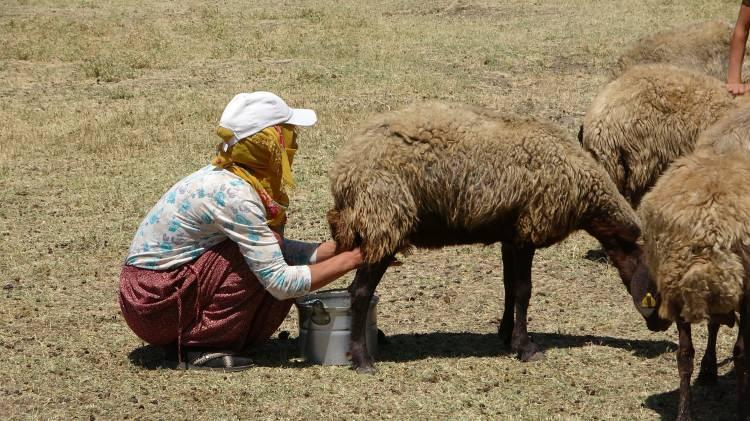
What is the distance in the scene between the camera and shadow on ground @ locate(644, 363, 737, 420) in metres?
5.52

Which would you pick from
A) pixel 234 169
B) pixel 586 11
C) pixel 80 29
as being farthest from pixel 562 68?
pixel 234 169

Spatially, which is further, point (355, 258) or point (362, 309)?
point (362, 309)

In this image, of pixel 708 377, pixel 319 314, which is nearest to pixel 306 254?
pixel 319 314

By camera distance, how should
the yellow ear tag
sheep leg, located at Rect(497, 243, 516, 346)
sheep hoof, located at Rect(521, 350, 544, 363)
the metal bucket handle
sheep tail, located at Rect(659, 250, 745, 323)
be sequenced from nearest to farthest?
sheep tail, located at Rect(659, 250, 745, 323), the yellow ear tag, the metal bucket handle, sheep hoof, located at Rect(521, 350, 544, 363), sheep leg, located at Rect(497, 243, 516, 346)

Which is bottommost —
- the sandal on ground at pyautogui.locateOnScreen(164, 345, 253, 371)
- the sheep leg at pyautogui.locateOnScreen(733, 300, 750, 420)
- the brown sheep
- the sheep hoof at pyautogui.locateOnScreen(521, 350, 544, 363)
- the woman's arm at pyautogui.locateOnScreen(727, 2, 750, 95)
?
the sheep hoof at pyautogui.locateOnScreen(521, 350, 544, 363)

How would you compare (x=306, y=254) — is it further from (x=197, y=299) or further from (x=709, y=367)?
(x=709, y=367)

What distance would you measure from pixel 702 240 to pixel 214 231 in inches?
99.5

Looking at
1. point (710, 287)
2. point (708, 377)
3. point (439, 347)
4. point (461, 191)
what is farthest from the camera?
point (439, 347)

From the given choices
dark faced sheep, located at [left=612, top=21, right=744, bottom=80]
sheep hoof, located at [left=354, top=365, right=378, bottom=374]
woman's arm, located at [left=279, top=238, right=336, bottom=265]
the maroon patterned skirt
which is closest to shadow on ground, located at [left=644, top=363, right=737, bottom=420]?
sheep hoof, located at [left=354, top=365, right=378, bottom=374]

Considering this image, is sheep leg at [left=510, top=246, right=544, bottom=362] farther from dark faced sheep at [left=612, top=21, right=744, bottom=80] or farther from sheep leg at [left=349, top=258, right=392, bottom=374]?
dark faced sheep at [left=612, top=21, right=744, bottom=80]

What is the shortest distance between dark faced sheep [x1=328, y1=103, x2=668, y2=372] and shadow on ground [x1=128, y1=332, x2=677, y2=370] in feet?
1.08

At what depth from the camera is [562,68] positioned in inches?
624

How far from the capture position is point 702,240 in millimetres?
4809

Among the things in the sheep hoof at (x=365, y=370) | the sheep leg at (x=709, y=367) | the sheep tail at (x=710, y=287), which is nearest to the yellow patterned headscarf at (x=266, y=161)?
the sheep hoof at (x=365, y=370)
